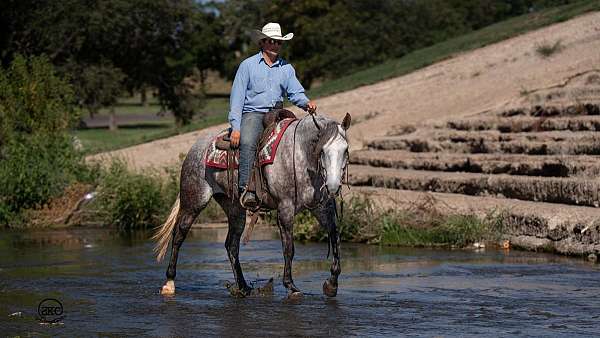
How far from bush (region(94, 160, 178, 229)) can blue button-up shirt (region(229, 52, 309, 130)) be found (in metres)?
8.86

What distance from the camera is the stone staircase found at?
1662 cm

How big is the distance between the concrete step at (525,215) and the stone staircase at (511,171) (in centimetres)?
1

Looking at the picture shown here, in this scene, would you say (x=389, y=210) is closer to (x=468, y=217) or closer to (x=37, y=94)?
(x=468, y=217)

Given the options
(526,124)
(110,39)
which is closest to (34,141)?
(526,124)

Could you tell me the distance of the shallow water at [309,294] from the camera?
10562mm

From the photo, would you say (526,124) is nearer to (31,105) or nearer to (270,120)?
(270,120)

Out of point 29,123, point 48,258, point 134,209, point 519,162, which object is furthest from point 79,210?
point 519,162

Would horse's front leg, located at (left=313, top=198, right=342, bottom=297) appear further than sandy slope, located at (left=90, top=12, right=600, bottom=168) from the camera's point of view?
No

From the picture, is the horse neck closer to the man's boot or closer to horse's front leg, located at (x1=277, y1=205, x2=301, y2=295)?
horse's front leg, located at (x1=277, y1=205, x2=301, y2=295)

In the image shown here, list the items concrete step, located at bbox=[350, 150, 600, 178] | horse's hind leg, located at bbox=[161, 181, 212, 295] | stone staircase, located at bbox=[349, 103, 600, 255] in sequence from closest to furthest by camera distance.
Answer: horse's hind leg, located at bbox=[161, 181, 212, 295], stone staircase, located at bbox=[349, 103, 600, 255], concrete step, located at bbox=[350, 150, 600, 178]

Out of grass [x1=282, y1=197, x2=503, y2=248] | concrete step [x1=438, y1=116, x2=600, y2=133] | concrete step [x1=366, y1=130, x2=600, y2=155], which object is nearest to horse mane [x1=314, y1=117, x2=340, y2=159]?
grass [x1=282, y1=197, x2=503, y2=248]

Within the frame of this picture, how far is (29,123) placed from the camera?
1006 inches

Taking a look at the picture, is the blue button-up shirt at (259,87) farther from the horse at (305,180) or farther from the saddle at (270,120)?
the horse at (305,180)

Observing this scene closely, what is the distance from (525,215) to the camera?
1700 centimetres
